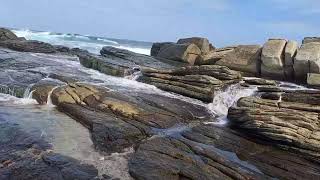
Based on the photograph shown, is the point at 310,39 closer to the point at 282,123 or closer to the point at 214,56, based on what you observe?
the point at 214,56

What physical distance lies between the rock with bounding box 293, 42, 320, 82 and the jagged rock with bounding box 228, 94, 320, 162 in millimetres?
6546

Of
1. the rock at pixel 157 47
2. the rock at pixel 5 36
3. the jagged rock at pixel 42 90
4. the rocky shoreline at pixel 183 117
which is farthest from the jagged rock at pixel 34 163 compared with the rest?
the rock at pixel 5 36

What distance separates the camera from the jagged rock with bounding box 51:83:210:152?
47.0 ft

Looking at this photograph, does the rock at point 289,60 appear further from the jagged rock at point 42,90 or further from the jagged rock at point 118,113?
the jagged rock at point 42,90

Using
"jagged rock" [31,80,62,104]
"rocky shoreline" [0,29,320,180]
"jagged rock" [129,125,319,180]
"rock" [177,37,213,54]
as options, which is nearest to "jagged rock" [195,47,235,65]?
"rocky shoreline" [0,29,320,180]

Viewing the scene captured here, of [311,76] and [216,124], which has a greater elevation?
[311,76]

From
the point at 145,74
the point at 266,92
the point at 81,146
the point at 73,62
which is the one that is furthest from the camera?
the point at 73,62

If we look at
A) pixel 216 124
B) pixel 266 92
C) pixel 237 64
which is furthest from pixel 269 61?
pixel 216 124

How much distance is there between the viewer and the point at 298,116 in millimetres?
15977

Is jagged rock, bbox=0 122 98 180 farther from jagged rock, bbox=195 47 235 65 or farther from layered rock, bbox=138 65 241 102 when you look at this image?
jagged rock, bbox=195 47 235 65

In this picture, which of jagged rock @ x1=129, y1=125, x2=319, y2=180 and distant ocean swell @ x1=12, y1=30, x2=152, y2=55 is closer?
jagged rock @ x1=129, y1=125, x2=319, y2=180

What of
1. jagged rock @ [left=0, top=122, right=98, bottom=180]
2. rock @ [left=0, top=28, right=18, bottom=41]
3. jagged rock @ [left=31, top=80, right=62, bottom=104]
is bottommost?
jagged rock @ [left=0, top=122, right=98, bottom=180]

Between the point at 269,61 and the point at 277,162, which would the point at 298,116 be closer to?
the point at 277,162

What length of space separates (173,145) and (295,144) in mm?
4541
